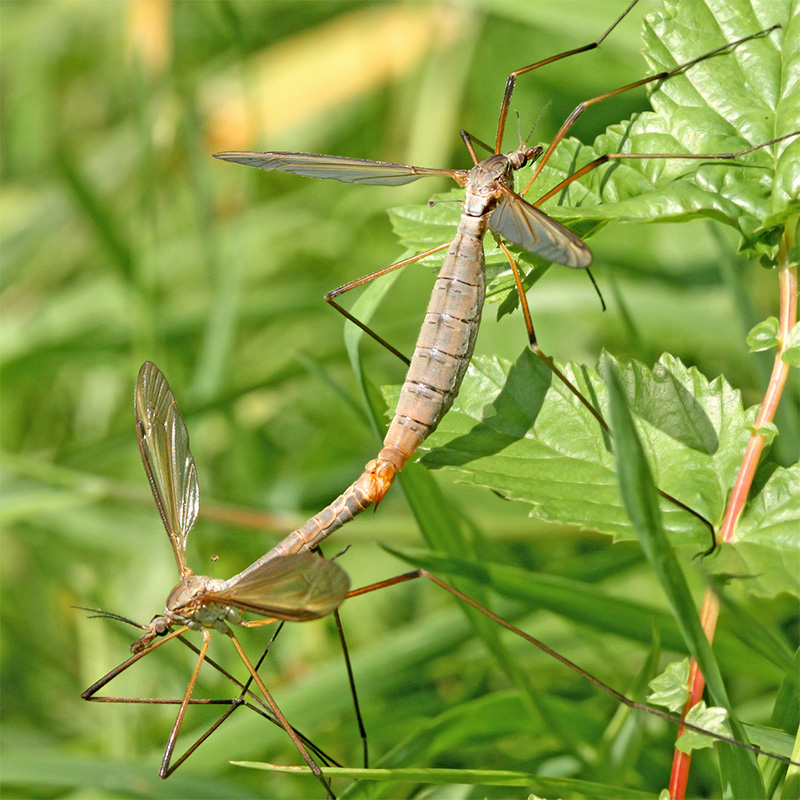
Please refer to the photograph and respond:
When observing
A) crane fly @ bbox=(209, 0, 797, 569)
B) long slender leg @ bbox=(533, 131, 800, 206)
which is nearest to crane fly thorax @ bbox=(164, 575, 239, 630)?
crane fly @ bbox=(209, 0, 797, 569)

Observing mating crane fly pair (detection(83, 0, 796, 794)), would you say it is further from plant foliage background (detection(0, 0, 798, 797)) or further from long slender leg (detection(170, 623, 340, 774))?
plant foliage background (detection(0, 0, 798, 797))

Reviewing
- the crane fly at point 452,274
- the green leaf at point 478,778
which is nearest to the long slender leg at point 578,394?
the crane fly at point 452,274

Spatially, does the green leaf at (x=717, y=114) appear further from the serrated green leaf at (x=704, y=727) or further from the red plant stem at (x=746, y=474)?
the serrated green leaf at (x=704, y=727)

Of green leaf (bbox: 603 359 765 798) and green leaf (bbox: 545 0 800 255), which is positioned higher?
green leaf (bbox: 545 0 800 255)

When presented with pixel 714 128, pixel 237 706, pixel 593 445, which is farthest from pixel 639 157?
pixel 237 706

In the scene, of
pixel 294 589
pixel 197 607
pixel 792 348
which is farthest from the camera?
pixel 197 607

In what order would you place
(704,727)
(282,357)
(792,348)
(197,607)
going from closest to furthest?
(704,727)
(792,348)
(197,607)
(282,357)

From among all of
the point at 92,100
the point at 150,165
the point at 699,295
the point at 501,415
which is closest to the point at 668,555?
the point at 501,415

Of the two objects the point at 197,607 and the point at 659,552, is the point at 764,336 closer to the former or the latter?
the point at 659,552
